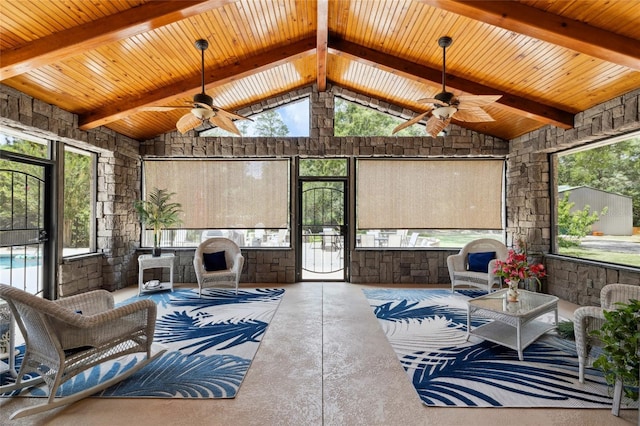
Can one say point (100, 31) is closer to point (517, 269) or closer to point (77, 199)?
point (77, 199)

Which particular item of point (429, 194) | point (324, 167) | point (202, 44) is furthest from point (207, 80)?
point (429, 194)

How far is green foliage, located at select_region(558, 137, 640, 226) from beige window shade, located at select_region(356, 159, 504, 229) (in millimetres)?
1113

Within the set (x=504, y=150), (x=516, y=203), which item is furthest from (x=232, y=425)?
(x=504, y=150)

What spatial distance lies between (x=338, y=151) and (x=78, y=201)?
172 inches

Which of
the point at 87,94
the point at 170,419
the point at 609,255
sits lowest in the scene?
the point at 170,419

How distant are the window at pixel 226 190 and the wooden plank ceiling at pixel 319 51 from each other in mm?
875

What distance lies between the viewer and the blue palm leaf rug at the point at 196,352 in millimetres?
2432

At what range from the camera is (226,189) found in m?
6.05

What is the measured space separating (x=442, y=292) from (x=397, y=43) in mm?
3822

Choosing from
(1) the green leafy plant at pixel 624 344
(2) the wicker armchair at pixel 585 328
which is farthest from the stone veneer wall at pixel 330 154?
(1) the green leafy plant at pixel 624 344

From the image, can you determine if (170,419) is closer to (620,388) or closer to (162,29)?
(620,388)

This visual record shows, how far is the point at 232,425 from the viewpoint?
2.04m

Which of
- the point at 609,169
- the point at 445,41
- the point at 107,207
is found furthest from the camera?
the point at 107,207

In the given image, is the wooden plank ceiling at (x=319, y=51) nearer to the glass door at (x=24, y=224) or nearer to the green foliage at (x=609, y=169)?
the green foliage at (x=609, y=169)
